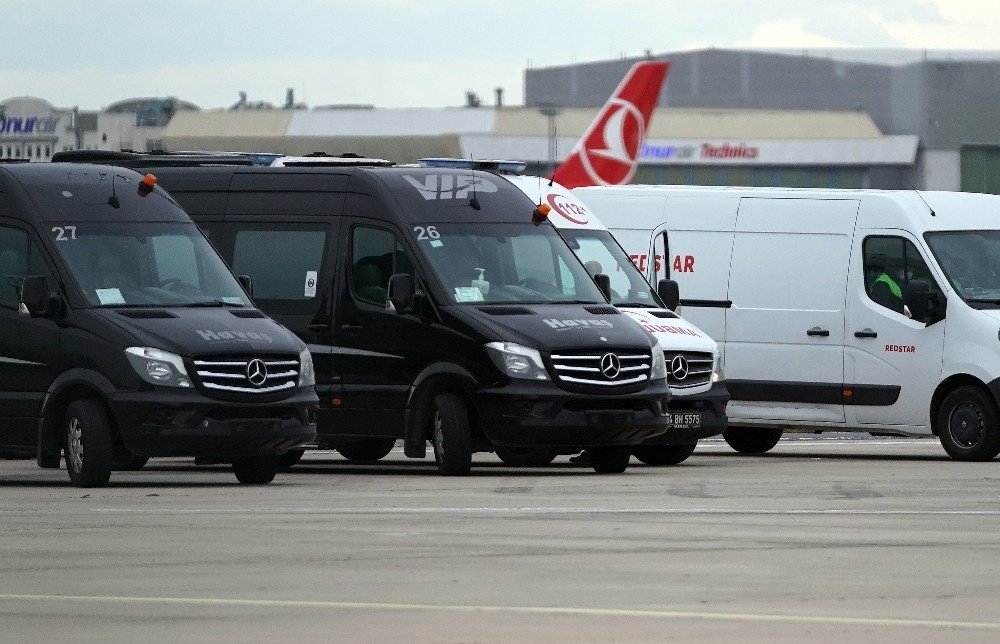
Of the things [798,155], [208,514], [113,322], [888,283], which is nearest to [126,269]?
[113,322]

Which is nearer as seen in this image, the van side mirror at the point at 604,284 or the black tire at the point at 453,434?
the black tire at the point at 453,434

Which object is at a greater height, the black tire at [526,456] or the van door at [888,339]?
the van door at [888,339]

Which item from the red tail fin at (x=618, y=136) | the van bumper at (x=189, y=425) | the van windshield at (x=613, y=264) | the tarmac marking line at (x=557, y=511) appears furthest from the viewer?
the red tail fin at (x=618, y=136)

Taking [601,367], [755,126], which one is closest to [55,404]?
[601,367]

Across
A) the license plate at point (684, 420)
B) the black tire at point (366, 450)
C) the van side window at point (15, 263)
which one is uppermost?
the van side window at point (15, 263)

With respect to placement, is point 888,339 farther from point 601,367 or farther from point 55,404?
point 55,404

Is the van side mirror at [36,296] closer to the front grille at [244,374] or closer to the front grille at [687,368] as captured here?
the front grille at [244,374]

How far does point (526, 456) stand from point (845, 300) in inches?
142

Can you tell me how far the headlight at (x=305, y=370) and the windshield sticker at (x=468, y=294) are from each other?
63.0 inches

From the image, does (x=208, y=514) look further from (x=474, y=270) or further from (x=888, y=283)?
(x=888, y=283)

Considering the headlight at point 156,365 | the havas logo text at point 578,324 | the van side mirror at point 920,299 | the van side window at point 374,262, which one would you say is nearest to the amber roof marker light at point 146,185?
the van side window at point 374,262

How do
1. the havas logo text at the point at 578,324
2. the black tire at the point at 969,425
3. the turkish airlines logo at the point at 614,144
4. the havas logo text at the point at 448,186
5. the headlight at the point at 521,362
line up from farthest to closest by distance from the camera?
Result: the turkish airlines logo at the point at 614,144, the black tire at the point at 969,425, the havas logo text at the point at 448,186, the havas logo text at the point at 578,324, the headlight at the point at 521,362

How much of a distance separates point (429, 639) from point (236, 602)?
1.27m

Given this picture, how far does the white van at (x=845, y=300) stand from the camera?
19.7 meters
